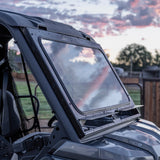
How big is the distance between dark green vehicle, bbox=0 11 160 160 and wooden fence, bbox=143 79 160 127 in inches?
168

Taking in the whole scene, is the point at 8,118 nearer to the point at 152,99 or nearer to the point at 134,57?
the point at 152,99

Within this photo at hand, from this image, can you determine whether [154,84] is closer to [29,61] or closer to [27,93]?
[27,93]

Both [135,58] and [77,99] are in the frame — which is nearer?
[77,99]

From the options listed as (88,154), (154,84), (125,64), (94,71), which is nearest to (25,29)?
(94,71)

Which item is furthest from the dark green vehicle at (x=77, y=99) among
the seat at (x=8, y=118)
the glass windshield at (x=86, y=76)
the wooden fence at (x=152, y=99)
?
the wooden fence at (x=152, y=99)

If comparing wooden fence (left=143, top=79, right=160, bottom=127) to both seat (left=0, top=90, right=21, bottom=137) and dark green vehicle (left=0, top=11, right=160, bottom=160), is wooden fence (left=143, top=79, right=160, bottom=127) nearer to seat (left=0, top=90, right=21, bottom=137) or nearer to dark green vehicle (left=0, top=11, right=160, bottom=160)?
dark green vehicle (left=0, top=11, right=160, bottom=160)

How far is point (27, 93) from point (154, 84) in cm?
397

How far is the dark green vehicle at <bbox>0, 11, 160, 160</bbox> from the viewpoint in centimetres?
195

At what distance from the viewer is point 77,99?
2.24 metres

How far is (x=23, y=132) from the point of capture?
158 inches

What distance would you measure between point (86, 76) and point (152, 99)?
16.4ft

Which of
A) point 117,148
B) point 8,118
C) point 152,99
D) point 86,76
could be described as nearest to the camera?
point 117,148

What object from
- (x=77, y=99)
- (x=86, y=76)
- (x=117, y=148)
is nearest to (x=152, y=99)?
(x=86, y=76)

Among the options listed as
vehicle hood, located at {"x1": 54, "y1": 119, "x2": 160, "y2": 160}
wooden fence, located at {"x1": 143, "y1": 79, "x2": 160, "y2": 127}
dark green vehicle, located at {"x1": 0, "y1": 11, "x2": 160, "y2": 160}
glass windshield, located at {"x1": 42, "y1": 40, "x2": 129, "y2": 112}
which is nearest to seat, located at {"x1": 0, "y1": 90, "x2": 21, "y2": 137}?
dark green vehicle, located at {"x1": 0, "y1": 11, "x2": 160, "y2": 160}
